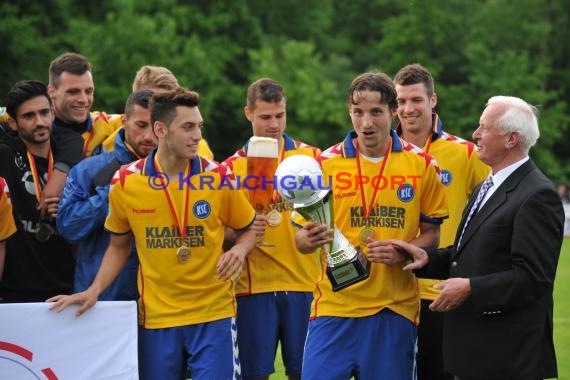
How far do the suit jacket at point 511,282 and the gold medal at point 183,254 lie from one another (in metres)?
1.67

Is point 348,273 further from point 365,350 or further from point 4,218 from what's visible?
point 4,218

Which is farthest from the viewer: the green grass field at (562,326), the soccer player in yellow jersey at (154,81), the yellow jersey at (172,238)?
the green grass field at (562,326)

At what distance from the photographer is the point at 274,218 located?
7215 mm

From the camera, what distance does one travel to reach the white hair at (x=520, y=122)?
5.54m

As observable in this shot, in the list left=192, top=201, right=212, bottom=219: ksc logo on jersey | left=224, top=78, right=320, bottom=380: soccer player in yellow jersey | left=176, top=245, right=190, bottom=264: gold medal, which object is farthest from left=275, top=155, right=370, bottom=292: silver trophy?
left=224, top=78, right=320, bottom=380: soccer player in yellow jersey

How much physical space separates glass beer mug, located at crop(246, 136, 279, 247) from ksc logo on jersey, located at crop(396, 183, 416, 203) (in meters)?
0.99

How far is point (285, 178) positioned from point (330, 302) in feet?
3.15

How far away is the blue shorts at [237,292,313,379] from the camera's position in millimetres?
7367

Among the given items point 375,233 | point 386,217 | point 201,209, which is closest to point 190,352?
point 201,209

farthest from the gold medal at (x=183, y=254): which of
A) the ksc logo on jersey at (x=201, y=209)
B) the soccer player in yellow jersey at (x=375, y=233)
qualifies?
the soccer player in yellow jersey at (x=375, y=233)

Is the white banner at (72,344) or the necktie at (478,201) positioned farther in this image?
the white banner at (72,344)

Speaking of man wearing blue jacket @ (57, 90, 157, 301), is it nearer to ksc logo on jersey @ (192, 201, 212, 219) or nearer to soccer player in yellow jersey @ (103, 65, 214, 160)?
ksc logo on jersey @ (192, 201, 212, 219)

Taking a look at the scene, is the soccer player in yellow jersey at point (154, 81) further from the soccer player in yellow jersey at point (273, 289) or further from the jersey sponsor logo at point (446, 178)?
the jersey sponsor logo at point (446, 178)

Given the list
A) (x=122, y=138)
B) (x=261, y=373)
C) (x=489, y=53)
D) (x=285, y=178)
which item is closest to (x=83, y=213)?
(x=122, y=138)
